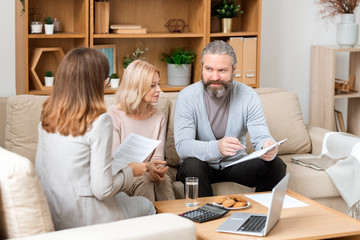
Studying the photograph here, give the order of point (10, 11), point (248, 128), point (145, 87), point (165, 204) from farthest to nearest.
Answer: point (10, 11)
point (248, 128)
point (145, 87)
point (165, 204)

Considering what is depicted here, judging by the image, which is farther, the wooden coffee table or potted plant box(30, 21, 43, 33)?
potted plant box(30, 21, 43, 33)

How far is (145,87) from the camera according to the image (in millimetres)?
2957

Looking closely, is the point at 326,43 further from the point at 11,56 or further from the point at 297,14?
the point at 11,56

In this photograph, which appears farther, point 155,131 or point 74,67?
point 155,131

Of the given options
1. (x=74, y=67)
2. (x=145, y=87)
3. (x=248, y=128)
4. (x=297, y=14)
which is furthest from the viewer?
(x=297, y=14)

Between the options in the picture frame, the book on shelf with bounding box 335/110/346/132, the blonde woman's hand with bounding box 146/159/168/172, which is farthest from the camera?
the book on shelf with bounding box 335/110/346/132

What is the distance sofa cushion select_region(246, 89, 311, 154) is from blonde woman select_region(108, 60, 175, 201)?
35.0 inches

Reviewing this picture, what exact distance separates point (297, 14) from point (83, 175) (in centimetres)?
308

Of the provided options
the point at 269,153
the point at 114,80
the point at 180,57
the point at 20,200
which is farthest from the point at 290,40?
the point at 20,200

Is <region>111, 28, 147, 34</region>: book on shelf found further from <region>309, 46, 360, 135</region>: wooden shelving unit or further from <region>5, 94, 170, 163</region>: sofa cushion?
<region>309, 46, 360, 135</region>: wooden shelving unit

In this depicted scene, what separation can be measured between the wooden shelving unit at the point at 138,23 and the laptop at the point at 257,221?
166cm

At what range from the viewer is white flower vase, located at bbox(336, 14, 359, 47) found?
434 cm

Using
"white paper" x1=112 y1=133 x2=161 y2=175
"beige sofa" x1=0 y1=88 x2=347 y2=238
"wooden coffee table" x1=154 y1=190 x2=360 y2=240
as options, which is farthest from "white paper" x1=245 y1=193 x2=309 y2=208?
"white paper" x1=112 y1=133 x2=161 y2=175

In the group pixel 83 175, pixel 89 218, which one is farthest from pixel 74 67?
pixel 89 218
